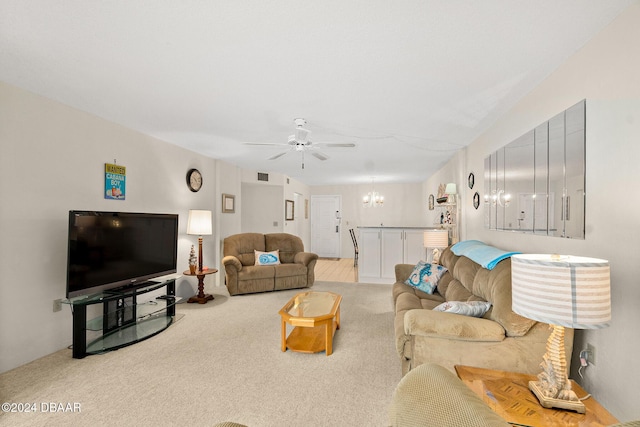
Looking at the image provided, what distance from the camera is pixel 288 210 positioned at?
300 inches

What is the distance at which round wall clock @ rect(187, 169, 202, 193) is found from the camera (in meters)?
4.72

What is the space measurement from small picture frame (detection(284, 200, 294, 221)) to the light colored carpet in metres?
4.26

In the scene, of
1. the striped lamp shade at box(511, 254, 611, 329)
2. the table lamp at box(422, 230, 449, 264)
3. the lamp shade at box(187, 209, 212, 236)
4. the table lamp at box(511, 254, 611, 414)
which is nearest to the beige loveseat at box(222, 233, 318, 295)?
the lamp shade at box(187, 209, 212, 236)

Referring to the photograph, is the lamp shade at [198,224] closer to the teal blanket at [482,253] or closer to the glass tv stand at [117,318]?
the glass tv stand at [117,318]

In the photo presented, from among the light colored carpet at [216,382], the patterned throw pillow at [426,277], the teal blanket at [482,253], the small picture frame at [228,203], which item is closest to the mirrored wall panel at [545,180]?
the teal blanket at [482,253]

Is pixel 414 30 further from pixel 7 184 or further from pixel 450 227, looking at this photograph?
pixel 450 227

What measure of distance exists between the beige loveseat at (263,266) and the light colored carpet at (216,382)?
1417mm

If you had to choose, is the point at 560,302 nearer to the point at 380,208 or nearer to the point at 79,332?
the point at 79,332

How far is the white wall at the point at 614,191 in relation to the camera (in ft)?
4.86

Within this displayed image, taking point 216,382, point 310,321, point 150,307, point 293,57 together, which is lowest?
point 216,382

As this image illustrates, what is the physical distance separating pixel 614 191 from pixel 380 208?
747 centimetres

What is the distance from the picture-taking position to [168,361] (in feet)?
8.55

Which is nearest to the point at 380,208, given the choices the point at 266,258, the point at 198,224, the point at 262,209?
the point at 262,209

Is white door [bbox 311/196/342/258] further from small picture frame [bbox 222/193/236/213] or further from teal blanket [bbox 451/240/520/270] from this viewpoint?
teal blanket [bbox 451/240/520/270]
